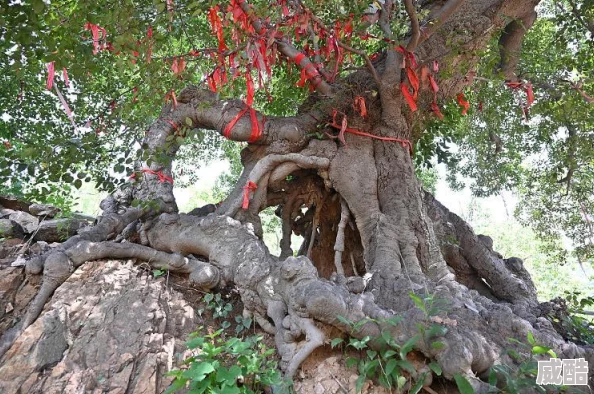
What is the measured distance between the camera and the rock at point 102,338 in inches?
94.8

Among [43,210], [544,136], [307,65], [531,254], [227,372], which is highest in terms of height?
[531,254]

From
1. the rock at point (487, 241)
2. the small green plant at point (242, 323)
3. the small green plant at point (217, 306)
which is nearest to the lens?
the small green plant at point (242, 323)

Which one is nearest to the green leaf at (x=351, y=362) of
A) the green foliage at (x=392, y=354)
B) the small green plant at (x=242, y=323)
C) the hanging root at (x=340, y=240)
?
the green foliage at (x=392, y=354)

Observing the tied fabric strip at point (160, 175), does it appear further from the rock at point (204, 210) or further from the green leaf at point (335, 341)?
the green leaf at point (335, 341)

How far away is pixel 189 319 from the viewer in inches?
121

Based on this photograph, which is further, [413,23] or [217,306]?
[413,23]

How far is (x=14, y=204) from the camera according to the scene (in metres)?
4.59

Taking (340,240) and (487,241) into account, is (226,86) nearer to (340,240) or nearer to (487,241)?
(340,240)

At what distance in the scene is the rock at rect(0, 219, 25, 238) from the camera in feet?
12.3

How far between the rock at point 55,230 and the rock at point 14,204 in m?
0.80

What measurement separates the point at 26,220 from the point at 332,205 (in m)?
3.20

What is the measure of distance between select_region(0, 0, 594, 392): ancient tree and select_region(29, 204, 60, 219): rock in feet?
2.29

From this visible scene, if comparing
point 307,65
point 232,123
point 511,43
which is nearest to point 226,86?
point 232,123

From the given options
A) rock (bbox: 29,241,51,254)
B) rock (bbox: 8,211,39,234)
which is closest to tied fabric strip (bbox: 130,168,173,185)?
rock (bbox: 29,241,51,254)
